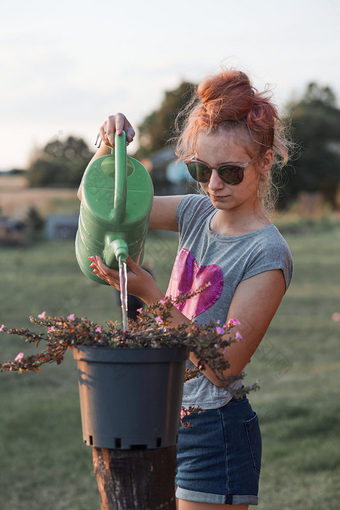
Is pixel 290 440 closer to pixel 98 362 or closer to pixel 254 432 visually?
pixel 254 432

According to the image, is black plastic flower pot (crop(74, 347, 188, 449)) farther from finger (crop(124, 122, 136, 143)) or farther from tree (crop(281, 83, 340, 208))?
tree (crop(281, 83, 340, 208))

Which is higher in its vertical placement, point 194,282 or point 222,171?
point 222,171

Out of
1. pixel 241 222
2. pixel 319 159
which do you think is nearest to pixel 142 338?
pixel 241 222

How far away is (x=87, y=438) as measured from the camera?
130 cm

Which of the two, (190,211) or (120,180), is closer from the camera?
(120,180)

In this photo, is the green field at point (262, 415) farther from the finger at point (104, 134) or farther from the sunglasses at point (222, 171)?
the finger at point (104, 134)

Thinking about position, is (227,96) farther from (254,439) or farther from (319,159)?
(319,159)

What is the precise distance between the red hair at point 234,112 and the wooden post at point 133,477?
0.77 m

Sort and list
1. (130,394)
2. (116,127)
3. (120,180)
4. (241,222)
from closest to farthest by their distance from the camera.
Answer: (130,394) < (120,180) < (116,127) < (241,222)

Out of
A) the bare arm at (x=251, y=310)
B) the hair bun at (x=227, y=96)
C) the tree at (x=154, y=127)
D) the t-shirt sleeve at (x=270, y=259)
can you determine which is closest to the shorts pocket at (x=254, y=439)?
the bare arm at (x=251, y=310)

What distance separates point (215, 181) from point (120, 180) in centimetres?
28

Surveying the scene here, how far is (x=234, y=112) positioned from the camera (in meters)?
1.69

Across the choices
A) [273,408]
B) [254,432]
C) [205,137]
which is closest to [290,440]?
[273,408]

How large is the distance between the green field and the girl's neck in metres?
2.38
